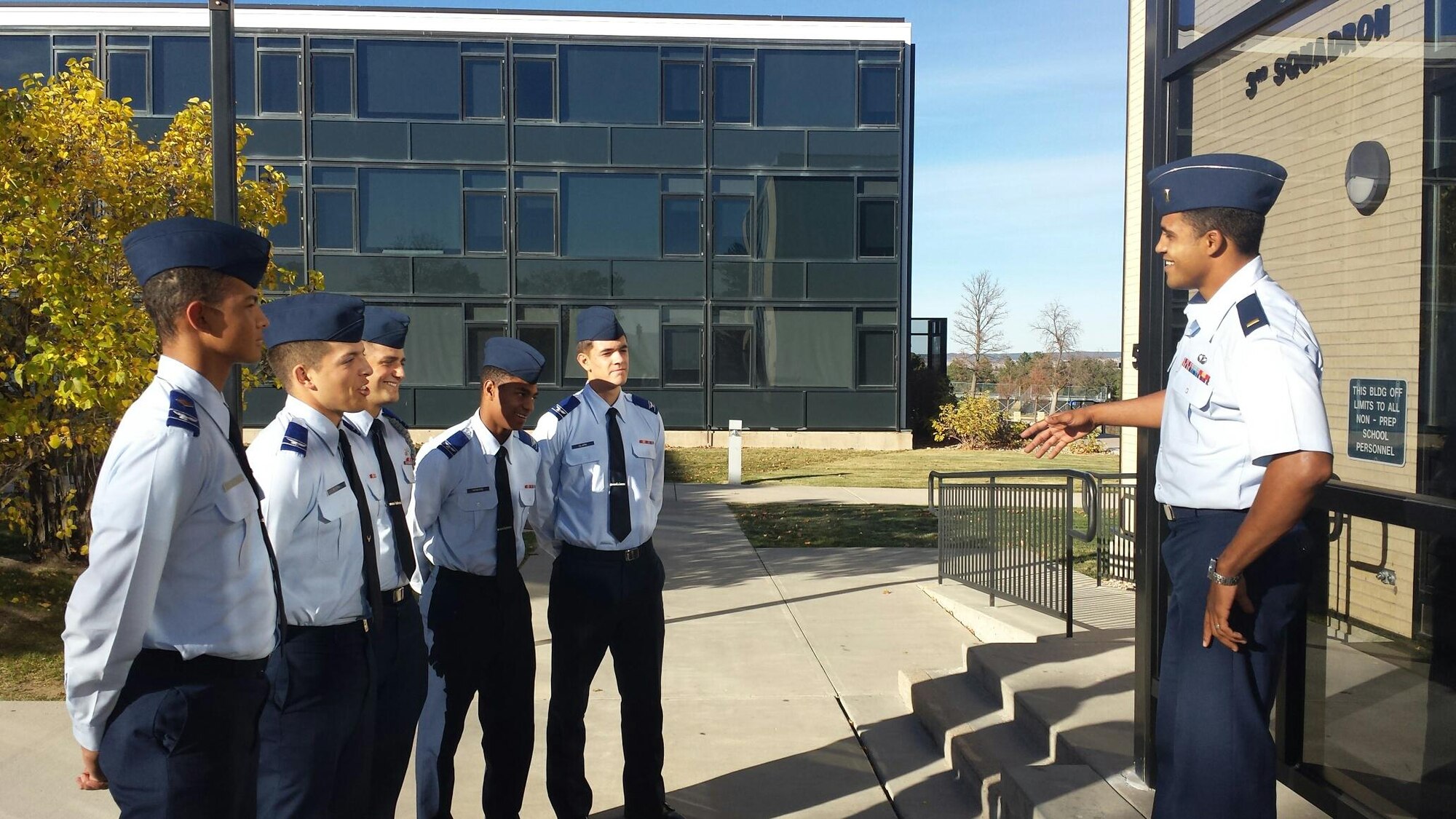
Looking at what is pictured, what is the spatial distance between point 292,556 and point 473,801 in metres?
2.36

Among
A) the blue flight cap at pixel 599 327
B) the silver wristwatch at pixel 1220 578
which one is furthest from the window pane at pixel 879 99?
the silver wristwatch at pixel 1220 578

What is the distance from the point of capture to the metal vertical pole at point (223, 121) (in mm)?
5445

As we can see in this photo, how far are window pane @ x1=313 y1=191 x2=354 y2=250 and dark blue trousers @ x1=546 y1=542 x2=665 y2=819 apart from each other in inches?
835

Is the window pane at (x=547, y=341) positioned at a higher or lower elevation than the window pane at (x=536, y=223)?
lower

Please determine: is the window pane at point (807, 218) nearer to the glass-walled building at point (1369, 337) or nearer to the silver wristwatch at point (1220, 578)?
the glass-walled building at point (1369, 337)

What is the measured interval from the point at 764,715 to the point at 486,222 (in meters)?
19.7

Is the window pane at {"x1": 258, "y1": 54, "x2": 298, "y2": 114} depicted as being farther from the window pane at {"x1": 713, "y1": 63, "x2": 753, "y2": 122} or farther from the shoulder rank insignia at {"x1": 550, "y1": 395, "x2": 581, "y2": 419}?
the shoulder rank insignia at {"x1": 550, "y1": 395, "x2": 581, "y2": 419}

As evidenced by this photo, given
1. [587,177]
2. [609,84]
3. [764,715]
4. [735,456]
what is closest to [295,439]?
[764,715]

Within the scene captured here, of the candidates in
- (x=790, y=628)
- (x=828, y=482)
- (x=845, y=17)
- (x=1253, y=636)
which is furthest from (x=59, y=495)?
(x=845, y=17)

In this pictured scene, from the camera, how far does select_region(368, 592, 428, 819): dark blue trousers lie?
11.8 ft

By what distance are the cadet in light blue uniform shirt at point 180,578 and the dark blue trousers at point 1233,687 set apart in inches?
89.9

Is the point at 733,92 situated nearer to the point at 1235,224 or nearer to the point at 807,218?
the point at 807,218

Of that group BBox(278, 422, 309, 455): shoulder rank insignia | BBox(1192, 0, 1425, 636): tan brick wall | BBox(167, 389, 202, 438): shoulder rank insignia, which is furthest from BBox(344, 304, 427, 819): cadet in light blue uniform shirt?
BBox(1192, 0, 1425, 636): tan brick wall

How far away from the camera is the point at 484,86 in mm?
24484
